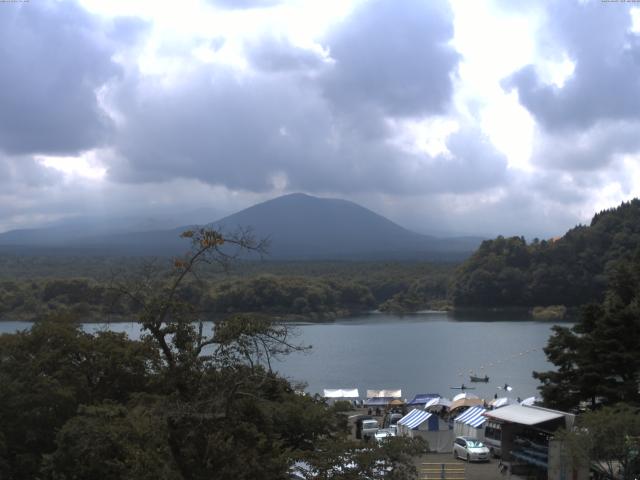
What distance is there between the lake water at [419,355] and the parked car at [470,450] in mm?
11002

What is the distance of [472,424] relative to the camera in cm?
1847

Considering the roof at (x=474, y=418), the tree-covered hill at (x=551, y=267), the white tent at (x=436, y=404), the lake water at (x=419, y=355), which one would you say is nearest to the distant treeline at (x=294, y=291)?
the lake water at (x=419, y=355)

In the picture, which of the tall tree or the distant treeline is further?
the distant treeline

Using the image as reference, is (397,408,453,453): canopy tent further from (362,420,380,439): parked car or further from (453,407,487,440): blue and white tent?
(362,420,380,439): parked car

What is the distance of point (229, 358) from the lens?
23.0 ft

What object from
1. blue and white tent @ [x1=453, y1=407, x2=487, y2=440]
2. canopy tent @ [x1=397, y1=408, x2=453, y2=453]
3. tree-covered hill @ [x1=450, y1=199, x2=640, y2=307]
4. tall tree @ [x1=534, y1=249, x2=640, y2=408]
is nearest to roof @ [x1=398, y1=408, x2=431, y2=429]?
canopy tent @ [x1=397, y1=408, x2=453, y2=453]

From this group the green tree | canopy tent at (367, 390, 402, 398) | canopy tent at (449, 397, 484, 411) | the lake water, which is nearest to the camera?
the green tree

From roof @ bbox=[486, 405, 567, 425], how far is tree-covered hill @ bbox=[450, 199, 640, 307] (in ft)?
193

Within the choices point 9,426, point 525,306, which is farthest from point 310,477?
point 525,306

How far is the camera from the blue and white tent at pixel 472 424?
18094 millimetres

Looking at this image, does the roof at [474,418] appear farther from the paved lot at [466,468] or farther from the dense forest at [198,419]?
the dense forest at [198,419]

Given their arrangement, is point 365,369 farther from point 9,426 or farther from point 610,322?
point 9,426

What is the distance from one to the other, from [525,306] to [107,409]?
73.8 m

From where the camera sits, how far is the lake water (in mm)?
39219
